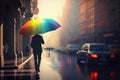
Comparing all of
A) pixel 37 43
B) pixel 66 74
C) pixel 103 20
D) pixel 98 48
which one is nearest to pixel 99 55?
pixel 98 48

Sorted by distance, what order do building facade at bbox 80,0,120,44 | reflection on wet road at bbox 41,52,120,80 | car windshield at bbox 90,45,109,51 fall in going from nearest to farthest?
reflection on wet road at bbox 41,52,120,80, car windshield at bbox 90,45,109,51, building facade at bbox 80,0,120,44

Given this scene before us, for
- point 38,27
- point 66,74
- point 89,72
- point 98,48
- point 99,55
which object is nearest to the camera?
point 38,27

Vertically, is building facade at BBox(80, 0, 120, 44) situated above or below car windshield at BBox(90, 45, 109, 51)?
above

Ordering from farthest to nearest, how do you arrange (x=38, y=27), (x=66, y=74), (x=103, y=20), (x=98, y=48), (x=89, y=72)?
1. (x=103, y=20)
2. (x=98, y=48)
3. (x=89, y=72)
4. (x=66, y=74)
5. (x=38, y=27)

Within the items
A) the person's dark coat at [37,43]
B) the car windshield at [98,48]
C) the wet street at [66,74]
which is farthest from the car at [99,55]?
the person's dark coat at [37,43]

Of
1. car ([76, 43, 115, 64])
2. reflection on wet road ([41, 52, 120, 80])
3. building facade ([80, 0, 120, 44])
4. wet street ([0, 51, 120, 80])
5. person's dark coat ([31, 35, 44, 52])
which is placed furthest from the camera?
building facade ([80, 0, 120, 44])

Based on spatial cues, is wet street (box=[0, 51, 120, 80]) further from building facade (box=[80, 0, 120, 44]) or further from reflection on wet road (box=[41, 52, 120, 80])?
building facade (box=[80, 0, 120, 44])

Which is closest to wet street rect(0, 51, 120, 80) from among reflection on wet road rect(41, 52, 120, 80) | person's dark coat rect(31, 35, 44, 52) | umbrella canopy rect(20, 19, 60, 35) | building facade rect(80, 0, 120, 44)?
reflection on wet road rect(41, 52, 120, 80)

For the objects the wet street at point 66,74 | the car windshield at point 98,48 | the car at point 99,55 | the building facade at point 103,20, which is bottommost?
the wet street at point 66,74

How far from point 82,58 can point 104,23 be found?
3066 inches

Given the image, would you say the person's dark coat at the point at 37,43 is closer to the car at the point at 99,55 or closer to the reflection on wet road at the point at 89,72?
the reflection on wet road at the point at 89,72

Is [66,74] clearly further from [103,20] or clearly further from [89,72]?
[103,20]

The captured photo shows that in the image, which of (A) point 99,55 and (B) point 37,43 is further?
(A) point 99,55

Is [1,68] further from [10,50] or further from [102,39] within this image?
[102,39]
